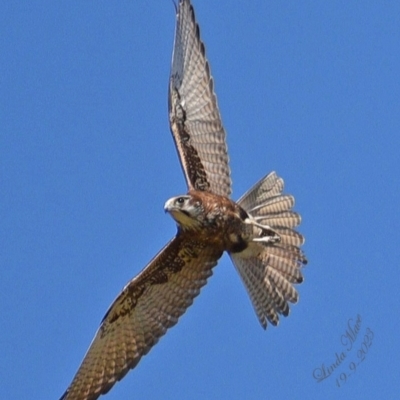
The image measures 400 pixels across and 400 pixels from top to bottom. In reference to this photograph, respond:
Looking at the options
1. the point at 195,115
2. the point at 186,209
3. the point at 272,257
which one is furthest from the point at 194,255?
the point at 195,115

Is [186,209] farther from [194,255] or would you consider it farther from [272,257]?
[272,257]

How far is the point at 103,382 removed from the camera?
12.4 m

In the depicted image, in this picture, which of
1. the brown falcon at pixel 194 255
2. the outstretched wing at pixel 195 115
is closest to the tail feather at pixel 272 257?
the brown falcon at pixel 194 255

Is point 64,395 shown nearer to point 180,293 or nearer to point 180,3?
point 180,293

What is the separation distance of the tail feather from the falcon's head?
31.1 inches

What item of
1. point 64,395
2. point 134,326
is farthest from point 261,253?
point 64,395

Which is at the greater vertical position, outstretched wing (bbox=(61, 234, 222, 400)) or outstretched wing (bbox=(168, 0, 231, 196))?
outstretched wing (bbox=(168, 0, 231, 196))

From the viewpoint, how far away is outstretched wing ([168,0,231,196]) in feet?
41.2

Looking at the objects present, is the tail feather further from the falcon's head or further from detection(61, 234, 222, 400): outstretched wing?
the falcon's head

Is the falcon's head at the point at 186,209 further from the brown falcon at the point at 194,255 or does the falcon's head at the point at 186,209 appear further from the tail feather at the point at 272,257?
the tail feather at the point at 272,257

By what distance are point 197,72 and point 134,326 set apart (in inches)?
106

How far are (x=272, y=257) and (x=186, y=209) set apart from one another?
1409 mm

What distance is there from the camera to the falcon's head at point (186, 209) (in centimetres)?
1181

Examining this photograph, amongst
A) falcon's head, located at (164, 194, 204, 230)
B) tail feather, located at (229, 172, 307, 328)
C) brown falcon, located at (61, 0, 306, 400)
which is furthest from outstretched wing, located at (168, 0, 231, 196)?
falcon's head, located at (164, 194, 204, 230)
